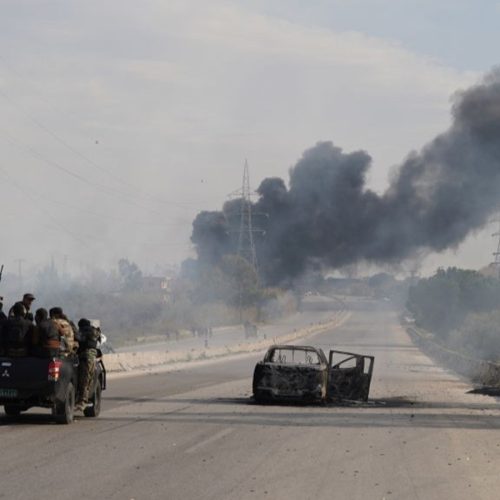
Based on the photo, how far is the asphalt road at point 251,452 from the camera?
12094 millimetres

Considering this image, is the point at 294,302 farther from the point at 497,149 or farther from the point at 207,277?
the point at 497,149

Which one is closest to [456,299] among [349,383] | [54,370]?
[349,383]

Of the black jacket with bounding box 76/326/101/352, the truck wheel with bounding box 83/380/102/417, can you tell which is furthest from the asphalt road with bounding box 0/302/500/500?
the black jacket with bounding box 76/326/101/352

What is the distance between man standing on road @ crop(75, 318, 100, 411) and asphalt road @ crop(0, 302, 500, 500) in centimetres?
46

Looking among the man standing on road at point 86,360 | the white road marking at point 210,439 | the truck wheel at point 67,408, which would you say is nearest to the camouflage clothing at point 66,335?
the man standing on road at point 86,360

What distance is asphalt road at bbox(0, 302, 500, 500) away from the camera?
12094 millimetres

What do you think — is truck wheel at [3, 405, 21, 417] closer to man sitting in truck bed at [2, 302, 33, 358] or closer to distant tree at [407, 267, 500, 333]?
man sitting in truck bed at [2, 302, 33, 358]

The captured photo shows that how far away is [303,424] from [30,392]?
191 inches

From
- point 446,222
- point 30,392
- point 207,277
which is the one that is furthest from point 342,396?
point 207,277

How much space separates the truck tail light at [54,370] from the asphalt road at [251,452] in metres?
0.78

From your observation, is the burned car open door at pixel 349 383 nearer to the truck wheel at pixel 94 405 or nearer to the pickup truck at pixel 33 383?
the truck wheel at pixel 94 405

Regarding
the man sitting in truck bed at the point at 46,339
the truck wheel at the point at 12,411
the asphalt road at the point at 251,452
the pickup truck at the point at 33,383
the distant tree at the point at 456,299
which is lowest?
the asphalt road at the point at 251,452

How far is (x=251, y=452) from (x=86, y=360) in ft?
18.5

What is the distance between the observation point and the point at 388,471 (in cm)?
1391
